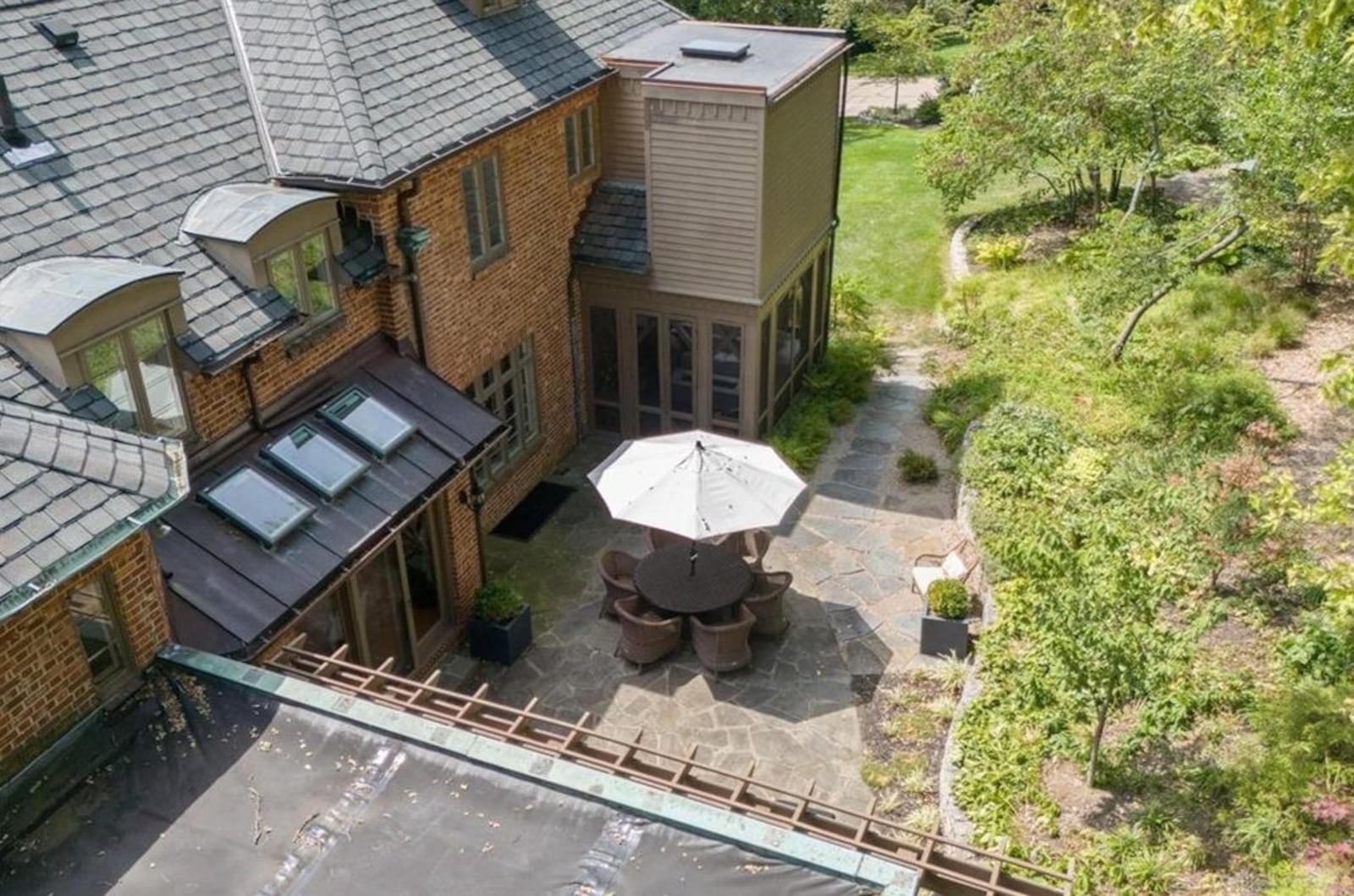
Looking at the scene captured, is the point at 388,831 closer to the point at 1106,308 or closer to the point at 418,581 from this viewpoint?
the point at 418,581

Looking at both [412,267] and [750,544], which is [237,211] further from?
[750,544]

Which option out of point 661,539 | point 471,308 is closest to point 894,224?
point 661,539

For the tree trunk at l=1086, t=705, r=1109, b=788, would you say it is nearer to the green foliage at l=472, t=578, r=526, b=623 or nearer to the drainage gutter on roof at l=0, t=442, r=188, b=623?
the green foliage at l=472, t=578, r=526, b=623

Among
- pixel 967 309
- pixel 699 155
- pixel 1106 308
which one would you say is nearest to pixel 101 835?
pixel 699 155

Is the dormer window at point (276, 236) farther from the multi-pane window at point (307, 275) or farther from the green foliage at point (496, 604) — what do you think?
the green foliage at point (496, 604)

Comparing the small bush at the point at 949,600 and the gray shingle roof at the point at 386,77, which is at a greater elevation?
the gray shingle roof at the point at 386,77

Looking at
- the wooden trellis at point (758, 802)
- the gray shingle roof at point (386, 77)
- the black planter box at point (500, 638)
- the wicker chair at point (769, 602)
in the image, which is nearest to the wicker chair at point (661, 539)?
the wicker chair at point (769, 602)
